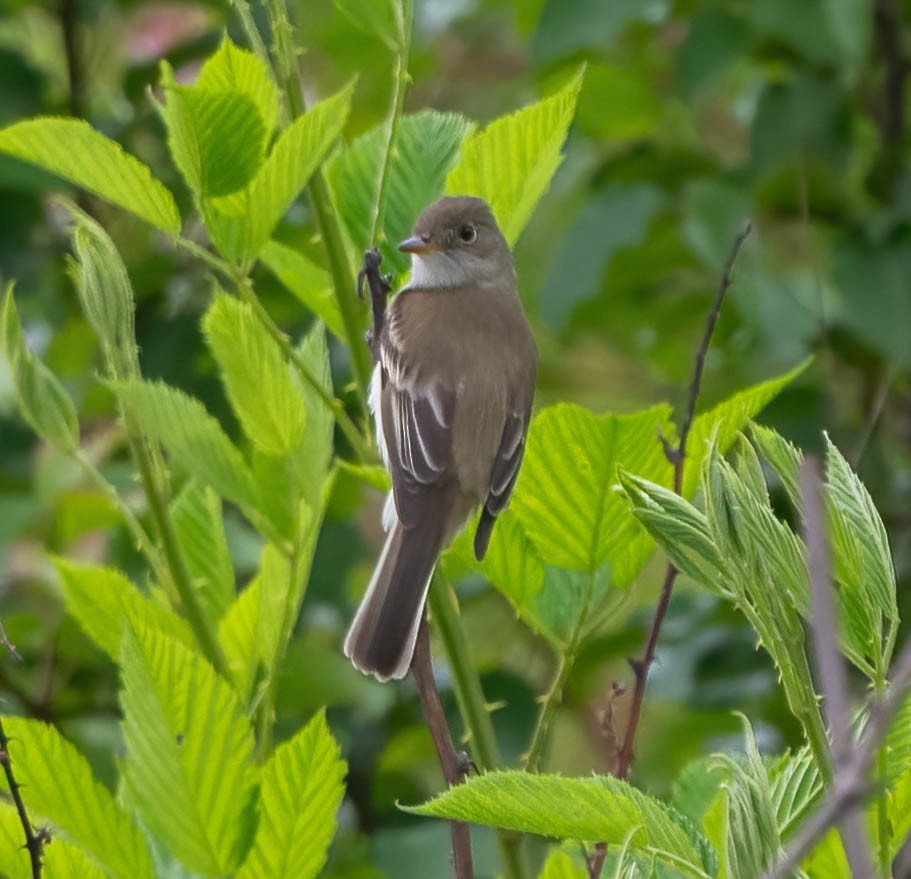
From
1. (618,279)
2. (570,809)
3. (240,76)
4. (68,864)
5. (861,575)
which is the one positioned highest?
(240,76)

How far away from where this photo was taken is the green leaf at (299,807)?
1360mm

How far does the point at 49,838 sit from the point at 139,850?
0.08 metres

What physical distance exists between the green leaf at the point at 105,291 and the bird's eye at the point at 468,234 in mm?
1537

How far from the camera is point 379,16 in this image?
1.61 metres

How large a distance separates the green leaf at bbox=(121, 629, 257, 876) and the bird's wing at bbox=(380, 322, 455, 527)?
1.00 meters

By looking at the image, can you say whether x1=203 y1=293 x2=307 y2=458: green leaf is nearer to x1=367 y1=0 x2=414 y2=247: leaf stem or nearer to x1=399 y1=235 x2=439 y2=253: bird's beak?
x1=367 y1=0 x2=414 y2=247: leaf stem

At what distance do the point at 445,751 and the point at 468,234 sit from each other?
6.16ft

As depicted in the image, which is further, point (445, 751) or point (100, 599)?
point (100, 599)

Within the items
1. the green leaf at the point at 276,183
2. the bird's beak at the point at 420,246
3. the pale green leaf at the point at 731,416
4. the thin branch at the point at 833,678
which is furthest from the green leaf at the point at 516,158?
the thin branch at the point at 833,678

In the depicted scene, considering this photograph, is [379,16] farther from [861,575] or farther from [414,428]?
[414,428]

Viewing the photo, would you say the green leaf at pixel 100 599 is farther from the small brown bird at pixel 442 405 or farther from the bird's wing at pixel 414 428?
the bird's wing at pixel 414 428

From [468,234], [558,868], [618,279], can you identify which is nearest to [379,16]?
[558,868]

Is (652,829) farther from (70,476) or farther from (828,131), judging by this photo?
(828,131)

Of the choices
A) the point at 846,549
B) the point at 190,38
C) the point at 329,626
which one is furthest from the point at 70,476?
the point at 846,549
